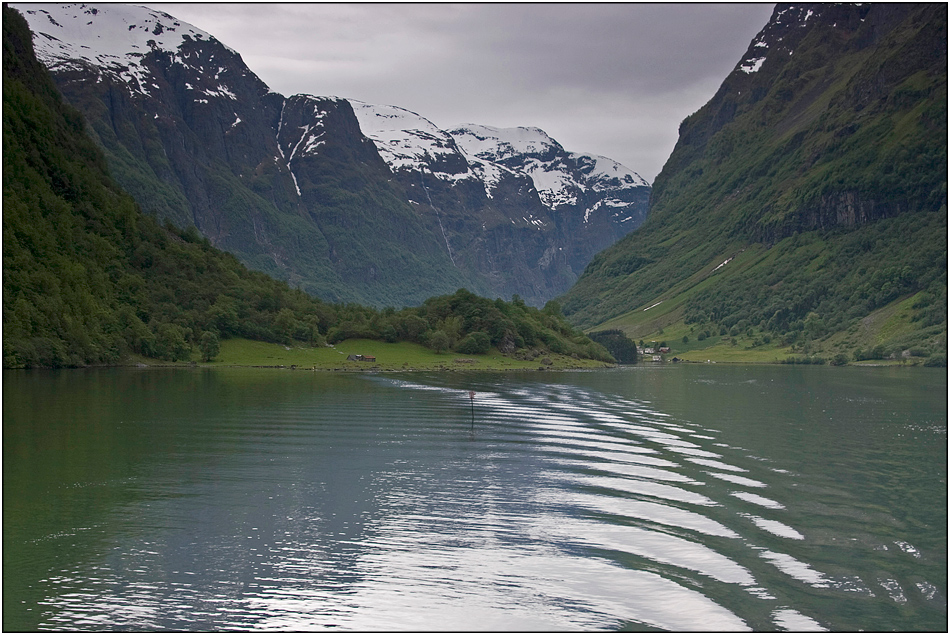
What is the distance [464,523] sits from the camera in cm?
3728

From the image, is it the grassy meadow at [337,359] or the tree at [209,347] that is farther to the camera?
the tree at [209,347]

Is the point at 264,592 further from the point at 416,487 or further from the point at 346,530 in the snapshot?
the point at 416,487

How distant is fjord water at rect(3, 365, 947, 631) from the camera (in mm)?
26828

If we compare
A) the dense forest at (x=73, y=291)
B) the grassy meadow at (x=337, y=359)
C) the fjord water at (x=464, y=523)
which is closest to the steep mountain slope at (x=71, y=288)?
the dense forest at (x=73, y=291)

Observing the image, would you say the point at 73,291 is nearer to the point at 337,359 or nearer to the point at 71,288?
the point at 71,288

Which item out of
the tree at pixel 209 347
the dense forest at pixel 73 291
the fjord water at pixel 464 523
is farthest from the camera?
the tree at pixel 209 347

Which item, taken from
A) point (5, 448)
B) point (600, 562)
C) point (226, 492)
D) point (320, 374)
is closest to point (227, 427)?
point (5, 448)

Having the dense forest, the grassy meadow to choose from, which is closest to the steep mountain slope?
the dense forest

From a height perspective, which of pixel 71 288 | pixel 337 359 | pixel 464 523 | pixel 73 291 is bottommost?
pixel 464 523

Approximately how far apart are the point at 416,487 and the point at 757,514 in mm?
18180

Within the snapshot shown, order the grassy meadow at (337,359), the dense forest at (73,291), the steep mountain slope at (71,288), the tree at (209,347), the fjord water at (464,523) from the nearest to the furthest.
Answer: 1. the fjord water at (464,523)
2. the steep mountain slope at (71,288)
3. the dense forest at (73,291)
4. the grassy meadow at (337,359)
5. the tree at (209,347)

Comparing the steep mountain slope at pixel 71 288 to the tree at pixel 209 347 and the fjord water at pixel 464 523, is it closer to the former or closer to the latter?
the tree at pixel 209 347

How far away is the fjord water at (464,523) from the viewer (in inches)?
1056

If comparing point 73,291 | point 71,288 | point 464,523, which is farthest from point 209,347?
point 464,523
